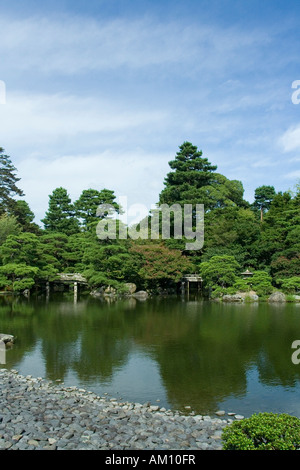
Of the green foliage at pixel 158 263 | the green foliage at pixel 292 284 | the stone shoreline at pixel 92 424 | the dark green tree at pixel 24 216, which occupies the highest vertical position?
the dark green tree at pixel 24 216

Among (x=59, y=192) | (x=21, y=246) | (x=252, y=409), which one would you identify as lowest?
(x=252, y=409)

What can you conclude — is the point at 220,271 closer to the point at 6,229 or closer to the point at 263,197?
the point at 6,229

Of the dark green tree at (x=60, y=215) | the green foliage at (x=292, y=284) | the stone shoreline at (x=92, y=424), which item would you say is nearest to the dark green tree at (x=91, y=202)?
the dark green tree at (x=60, y=215)

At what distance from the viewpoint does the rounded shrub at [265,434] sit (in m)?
3.46

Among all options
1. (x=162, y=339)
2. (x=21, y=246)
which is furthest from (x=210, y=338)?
(x=21, y=246)

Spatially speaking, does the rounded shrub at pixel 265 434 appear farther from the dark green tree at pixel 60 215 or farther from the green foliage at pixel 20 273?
the dark green tree at pixel 60 215

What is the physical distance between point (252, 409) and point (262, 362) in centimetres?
287

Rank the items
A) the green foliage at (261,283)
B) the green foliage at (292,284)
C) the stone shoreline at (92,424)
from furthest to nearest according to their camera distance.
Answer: the green foliage at (261,283)
the green foliage at (292,284)
the stone shoreline at (92,424)

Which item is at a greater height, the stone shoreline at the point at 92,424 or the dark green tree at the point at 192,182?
the dark green tree at the point at 192,182

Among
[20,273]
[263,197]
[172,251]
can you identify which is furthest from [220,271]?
[263,197]

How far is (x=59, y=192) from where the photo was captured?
1325 inches

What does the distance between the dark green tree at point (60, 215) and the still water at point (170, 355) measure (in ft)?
55.0
